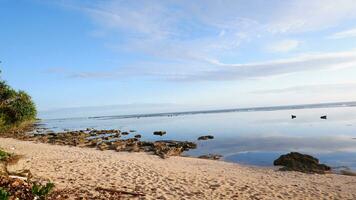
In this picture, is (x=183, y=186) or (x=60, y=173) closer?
(x=183, y=186)

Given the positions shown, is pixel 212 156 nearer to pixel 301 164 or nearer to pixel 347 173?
pixel 301 164

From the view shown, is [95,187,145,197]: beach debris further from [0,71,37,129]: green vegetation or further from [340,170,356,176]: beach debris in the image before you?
[0,71,37,129]: green vegetation

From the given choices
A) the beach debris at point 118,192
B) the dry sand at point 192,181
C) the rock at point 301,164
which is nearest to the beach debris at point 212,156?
the rock at point 301,164

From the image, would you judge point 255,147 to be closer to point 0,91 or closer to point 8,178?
point 0,91

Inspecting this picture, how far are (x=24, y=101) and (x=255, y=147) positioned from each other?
69.1 feet

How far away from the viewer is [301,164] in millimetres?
19812

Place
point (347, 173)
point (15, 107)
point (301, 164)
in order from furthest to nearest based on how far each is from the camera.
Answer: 1. point (15, 107)
2. point (301, 164)
3. point (347, 173)

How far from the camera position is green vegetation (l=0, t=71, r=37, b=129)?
27.7 metres

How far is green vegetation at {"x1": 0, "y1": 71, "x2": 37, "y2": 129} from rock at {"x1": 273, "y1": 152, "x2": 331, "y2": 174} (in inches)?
840

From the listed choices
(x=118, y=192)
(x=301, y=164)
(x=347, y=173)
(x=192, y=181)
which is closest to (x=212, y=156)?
(x=301, y=164)

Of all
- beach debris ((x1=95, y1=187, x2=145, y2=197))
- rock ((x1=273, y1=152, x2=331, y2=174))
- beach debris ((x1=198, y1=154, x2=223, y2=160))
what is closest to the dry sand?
beach debris ((x1=95, y1=187, x2=145, y2=197))

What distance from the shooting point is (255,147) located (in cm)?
3123

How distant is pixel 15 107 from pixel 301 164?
2350cm

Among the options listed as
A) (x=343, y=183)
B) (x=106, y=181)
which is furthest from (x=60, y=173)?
(x=343, y=183)
